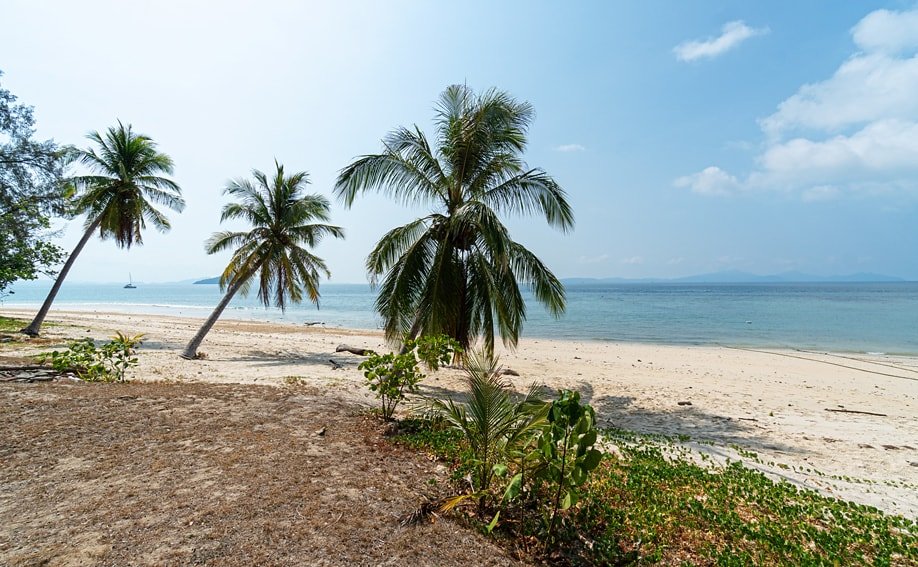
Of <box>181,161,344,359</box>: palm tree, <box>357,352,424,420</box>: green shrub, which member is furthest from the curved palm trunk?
<box>357,352,424,420</box>: green shrub

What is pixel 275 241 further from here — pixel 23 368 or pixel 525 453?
pixel 525 453

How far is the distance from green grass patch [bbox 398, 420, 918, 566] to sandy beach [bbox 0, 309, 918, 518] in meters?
1.12

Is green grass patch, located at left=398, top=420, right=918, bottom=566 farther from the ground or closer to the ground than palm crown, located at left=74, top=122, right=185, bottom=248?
closer to the ground

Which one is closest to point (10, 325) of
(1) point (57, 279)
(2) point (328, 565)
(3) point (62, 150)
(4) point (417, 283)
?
(1) point (57, 279)

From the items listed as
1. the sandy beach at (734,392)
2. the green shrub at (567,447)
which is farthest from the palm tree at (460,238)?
the green shrub at (567,447)

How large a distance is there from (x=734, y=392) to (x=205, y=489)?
39.4ft

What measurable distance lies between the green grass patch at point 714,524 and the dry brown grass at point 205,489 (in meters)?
0.78

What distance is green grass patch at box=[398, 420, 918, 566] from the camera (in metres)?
2.99

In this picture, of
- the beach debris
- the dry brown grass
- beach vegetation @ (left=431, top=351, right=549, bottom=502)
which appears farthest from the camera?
the beach debris

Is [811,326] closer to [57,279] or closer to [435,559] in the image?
[435,559]

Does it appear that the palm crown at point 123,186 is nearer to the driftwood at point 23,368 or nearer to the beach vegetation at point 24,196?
the beach vegetation at point 24,196

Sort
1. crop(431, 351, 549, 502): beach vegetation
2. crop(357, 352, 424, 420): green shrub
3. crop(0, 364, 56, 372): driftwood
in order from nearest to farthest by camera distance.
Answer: crop(431, 351, 549, 502): beach vegetation, crop(357, 352, 424, 420): green shrub, crop(0, 364, 56, 372): driftwood

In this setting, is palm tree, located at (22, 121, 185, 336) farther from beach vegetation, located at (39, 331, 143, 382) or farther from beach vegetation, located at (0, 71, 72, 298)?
beach vegetation, located at (39, 331, 143, 382)

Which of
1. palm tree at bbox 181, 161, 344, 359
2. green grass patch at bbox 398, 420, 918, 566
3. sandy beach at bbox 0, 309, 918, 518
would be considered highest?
palm tree at bbox 181, 161, 344, 359
